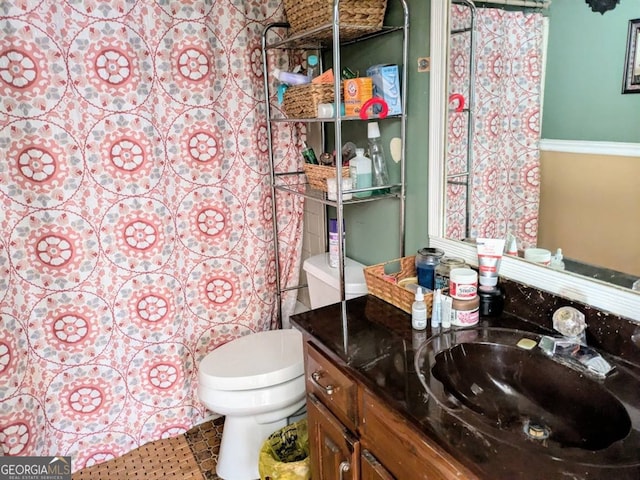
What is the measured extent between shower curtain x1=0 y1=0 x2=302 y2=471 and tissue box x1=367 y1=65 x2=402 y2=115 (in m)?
0.56

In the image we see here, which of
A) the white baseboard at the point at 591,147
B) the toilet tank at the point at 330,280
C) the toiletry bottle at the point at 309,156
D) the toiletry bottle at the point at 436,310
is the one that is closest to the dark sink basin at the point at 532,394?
the toiletry bottle at the point at 436,310

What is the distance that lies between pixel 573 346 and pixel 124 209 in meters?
1.49

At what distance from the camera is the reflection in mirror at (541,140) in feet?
3.42

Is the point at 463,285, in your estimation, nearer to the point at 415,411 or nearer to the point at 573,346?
the point at 573,346

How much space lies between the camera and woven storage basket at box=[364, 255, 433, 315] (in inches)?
50.8

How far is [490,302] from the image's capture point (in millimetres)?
1246

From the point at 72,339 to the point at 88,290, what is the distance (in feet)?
0.63

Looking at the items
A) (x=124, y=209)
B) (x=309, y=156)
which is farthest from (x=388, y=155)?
(x=124, y=209)

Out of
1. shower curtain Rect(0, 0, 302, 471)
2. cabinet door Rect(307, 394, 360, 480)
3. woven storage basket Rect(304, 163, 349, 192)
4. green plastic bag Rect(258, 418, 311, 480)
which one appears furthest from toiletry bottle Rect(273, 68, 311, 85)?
green plastic bag Rect(258, 418, 311, 480)

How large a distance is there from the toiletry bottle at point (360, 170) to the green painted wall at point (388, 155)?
9 centimetres

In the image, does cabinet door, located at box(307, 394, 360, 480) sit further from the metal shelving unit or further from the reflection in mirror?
the reflection in mirror

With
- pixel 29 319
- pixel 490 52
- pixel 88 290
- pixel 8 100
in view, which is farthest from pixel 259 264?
pixel 490 52

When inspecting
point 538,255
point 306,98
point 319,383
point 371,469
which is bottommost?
point 371,469

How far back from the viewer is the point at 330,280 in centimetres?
176
